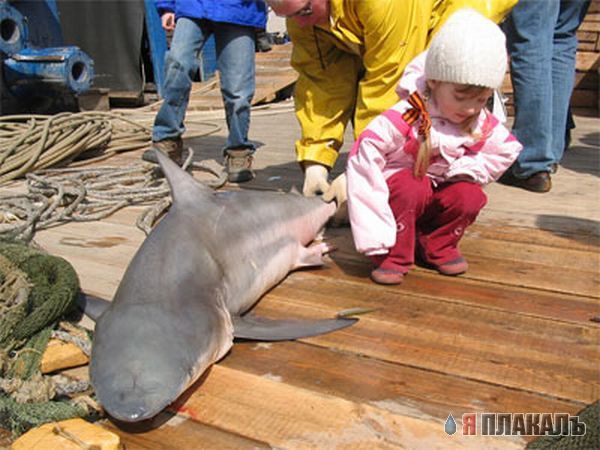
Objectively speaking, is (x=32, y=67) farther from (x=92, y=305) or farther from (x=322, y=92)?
(x=92, y=305)

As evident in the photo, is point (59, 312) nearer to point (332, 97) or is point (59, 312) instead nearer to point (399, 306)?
point (399, 306)

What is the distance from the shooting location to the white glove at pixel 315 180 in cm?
295

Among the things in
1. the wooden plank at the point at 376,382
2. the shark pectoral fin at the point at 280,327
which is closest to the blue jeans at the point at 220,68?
the shark pectoral fin at the point at 280,327

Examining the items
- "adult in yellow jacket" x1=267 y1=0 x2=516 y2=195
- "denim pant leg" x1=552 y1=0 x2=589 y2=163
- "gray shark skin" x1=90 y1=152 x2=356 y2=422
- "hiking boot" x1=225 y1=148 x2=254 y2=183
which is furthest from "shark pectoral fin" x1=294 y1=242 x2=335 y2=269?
"denim pant leg" x1=552 y1=0 x2=589 y2=163

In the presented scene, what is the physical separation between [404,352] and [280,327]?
367 mm

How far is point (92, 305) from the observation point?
192 cm

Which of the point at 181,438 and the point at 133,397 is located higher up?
the point at 133,397

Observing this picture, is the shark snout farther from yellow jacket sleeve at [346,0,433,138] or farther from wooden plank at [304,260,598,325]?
yellow jacket sleeve at [346,0,433,138]

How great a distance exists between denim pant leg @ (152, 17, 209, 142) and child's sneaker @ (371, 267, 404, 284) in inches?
83.6

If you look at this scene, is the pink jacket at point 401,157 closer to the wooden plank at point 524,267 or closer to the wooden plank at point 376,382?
the wooden plank at point 524,267

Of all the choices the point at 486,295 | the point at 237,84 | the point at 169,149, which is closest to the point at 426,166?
the point at 486,295

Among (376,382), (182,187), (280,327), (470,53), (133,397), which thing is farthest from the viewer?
(182,187)

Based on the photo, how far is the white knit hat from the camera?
197 centimetres

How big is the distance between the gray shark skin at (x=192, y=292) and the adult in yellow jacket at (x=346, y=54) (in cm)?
56
